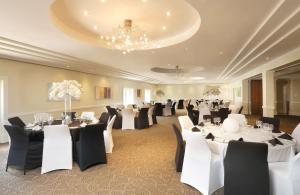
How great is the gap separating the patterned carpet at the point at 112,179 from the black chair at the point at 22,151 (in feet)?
0.51

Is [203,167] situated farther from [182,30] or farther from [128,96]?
[128,96]

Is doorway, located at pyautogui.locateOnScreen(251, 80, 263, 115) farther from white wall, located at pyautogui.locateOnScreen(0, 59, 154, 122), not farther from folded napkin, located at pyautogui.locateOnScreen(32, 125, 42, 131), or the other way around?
→ folded napkin, located at pyautogui.locateOnScreen(32, 125, 42, 131)

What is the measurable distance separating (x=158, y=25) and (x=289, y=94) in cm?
1296

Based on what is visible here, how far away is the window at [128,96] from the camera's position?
47.8 ft

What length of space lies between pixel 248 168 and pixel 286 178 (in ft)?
1.66

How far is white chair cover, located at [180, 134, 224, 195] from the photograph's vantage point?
2795 millimetres

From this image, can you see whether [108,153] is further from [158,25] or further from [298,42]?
[298,42]

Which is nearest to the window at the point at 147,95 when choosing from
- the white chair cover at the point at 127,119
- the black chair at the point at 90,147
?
the white chair cover at the point at 127,119

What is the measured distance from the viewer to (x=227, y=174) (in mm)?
2494

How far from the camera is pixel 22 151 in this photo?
12.2 ft

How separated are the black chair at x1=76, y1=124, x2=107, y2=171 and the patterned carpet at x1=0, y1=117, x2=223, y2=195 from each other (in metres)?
0.14

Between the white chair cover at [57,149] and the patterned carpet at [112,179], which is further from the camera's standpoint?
the white chair cover at [57,149]

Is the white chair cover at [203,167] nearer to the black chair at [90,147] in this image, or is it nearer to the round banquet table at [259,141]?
Answer: the round banquet table at [259,141]

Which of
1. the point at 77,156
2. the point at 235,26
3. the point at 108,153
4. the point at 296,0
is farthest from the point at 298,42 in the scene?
the point at 77,156
